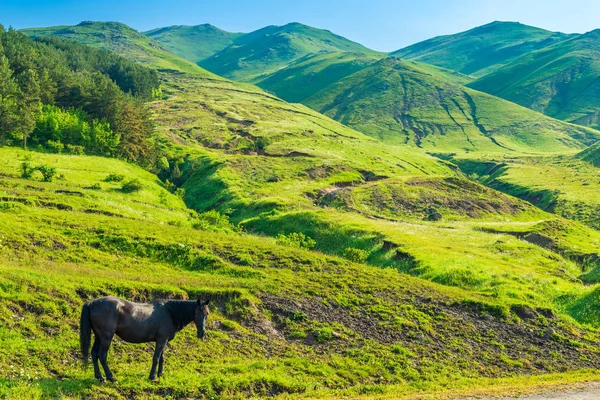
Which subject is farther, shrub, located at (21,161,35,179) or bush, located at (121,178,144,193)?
bush, located at (121,178,144,193)

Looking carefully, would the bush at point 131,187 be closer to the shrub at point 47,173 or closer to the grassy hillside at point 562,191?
the shrub at point 47,173

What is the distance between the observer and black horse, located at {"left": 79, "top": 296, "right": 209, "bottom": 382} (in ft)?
57.5

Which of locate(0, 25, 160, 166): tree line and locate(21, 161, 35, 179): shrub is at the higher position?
locate(0, 25, 160, 166): tree line

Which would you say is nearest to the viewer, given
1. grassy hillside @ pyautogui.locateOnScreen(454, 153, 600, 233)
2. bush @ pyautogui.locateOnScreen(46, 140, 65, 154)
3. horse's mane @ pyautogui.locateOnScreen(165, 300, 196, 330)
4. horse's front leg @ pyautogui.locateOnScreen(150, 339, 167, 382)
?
horse's front leg @ pyautogui.locateOnScreen(150, 339, 167, 382)

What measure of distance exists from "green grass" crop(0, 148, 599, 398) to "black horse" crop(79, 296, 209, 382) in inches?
46.9

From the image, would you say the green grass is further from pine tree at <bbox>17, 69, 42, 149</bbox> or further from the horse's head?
pine tree at <bbox>17, 69, 42, 149</bbox>

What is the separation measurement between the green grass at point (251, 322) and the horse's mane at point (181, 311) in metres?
2.46

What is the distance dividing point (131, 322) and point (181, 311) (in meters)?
2.05

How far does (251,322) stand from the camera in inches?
1144

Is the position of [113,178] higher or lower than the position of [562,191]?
higher

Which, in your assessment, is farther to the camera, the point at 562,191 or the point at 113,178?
the point at 562,191

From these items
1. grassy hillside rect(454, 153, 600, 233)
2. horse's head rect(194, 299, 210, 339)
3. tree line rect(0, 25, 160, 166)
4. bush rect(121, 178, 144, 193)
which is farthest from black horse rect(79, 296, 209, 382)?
grassy hillside rect(454, 153, 600, 233)

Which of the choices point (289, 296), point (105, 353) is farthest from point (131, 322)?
point (289, 296)

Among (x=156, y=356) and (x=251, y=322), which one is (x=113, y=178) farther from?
(x=156, y=356)
